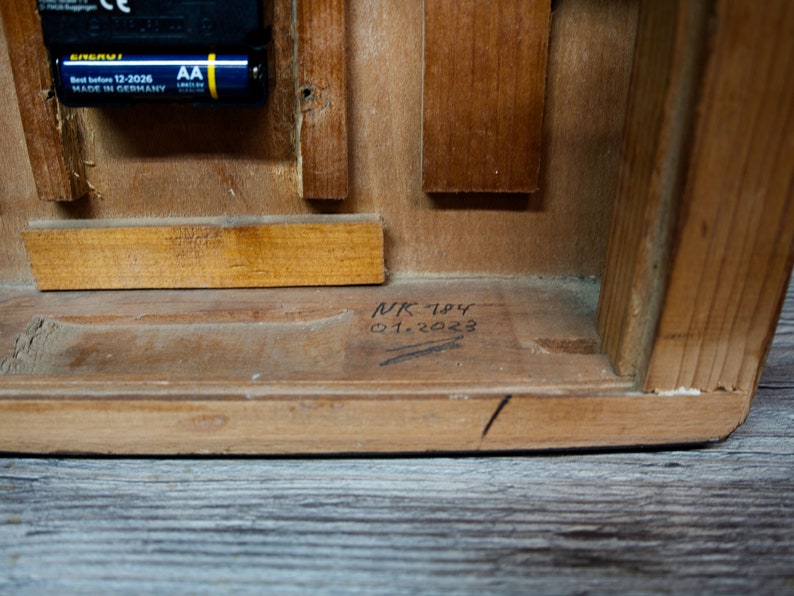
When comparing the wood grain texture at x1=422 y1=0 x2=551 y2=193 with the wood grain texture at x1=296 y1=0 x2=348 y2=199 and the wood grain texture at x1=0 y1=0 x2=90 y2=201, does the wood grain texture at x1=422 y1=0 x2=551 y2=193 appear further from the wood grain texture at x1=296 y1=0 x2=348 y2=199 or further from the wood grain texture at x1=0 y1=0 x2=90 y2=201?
the wood grain texture at x1=0 y1=0 x2=90 y2=201

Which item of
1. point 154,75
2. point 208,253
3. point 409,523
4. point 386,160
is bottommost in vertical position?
point 409,523

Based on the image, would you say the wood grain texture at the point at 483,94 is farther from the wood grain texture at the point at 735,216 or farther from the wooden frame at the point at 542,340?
the wood grain texture at the point at 735,216

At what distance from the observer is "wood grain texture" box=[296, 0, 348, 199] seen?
765mm

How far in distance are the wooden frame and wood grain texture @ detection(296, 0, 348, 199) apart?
0.14 meters

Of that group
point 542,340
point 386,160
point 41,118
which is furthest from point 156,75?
point 542,340

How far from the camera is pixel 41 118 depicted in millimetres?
798

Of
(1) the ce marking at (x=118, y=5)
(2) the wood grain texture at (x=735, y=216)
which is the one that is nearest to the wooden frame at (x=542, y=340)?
(2) the wood grain texture at (x=735, y=216)

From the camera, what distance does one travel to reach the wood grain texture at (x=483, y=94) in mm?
767

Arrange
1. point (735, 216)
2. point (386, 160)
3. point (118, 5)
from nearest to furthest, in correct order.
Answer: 1. point (735, 216)
2. point (118, 5)
3. point (386, 160)

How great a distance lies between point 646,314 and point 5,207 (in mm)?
743

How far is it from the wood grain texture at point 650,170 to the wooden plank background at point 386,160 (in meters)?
0.17

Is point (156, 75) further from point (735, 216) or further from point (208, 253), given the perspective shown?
point (735, 216)

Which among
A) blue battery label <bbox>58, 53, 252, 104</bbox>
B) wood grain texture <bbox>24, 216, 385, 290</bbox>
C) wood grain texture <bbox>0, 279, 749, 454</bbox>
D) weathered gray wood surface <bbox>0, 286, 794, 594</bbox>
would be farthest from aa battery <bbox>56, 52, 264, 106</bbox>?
weathered gray wood surface <bbox>0, 286, 794, 594</bbox>

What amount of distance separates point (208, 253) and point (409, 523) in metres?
0.41
